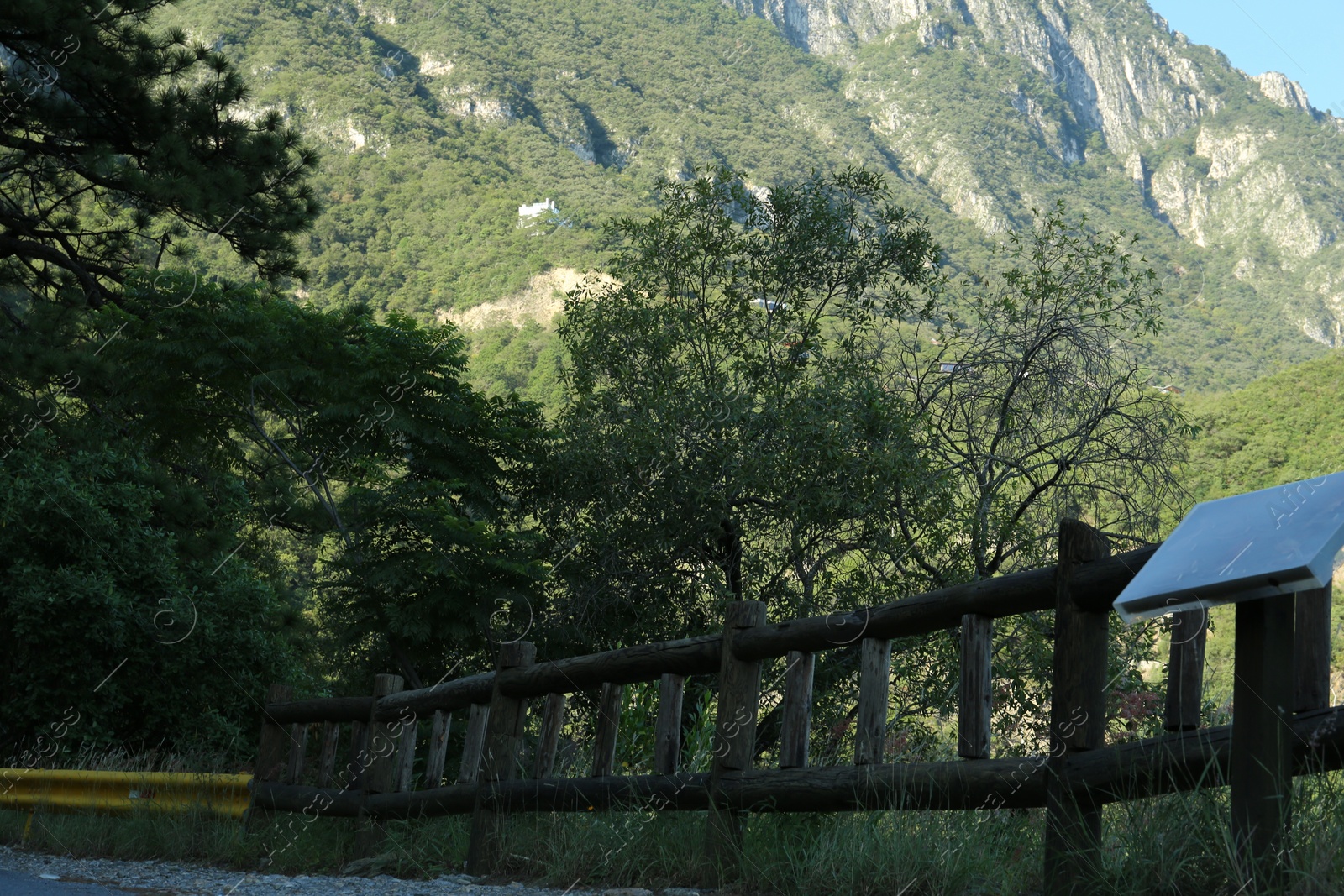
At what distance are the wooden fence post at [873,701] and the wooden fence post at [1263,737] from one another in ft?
4.19

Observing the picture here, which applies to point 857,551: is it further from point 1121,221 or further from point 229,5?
point 229,5

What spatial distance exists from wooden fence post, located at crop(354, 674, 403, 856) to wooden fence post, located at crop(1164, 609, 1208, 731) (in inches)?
187

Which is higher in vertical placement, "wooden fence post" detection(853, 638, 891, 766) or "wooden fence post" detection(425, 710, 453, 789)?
"wooden fence post" detection(853, 638, 891, 766)

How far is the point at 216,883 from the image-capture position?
520 centimetres

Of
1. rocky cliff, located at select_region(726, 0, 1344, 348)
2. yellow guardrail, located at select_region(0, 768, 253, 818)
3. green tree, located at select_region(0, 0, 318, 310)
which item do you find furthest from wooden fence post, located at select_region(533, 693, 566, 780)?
rocky cliff, located at select_region(726, 0, 1344, 348)

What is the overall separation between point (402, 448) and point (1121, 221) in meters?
64.8

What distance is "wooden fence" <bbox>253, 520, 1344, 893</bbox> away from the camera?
2564mm

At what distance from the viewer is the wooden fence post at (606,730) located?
505 cm

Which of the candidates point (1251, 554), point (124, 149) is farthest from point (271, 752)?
point (124, 149)

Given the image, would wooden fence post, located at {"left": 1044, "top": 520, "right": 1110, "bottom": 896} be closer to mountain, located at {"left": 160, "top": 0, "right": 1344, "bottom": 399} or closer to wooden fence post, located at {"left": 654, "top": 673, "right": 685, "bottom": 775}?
wooden fence post, located at {"left": 654, "top": 673, "right": 685, "bottom": 775}

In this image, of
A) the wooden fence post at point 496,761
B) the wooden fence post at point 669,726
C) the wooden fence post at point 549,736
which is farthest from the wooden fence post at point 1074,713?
the wooden fence post at point 496,761

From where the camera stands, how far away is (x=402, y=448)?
12438 mm

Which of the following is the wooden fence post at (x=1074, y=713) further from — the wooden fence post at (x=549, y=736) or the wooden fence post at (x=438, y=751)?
the wooden fence post at (x=438, y=751)

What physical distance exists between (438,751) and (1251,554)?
4805 millimetres
